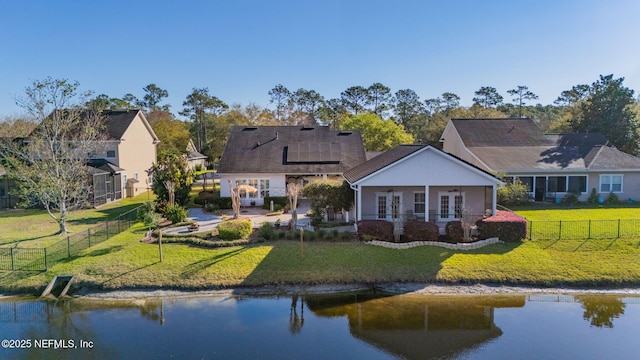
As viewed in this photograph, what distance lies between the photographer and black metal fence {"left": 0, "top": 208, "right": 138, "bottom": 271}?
16.5 meters

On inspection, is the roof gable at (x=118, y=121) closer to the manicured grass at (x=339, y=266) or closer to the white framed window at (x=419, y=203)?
the manicured grass at (x=339, y=266)

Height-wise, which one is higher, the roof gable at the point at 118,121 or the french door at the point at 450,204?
the roof gable at the point at 118,121

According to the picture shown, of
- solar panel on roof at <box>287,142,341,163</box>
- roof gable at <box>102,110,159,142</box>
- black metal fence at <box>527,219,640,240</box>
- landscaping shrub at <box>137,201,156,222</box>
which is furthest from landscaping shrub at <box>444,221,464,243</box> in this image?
roof gable at <box>102,110,159,142</box>

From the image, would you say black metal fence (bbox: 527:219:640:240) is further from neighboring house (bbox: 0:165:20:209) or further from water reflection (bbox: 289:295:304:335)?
neighboring house (bbox: 0:165:20:209)

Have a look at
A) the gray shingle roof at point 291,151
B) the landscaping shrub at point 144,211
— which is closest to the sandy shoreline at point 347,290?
the landscaping shrub at point 144,211

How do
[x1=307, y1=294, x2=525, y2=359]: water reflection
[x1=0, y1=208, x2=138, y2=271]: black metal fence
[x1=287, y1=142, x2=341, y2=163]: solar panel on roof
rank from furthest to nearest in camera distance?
[x1=287, y1=142, x2=341, y2=163]: solar panel on roof → [x1=0, y1=208, x2=138, y2=271]: black metal fence → [x1=307, y1=294, x2=525, y2=359]: water reflection

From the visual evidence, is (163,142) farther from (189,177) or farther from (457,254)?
(457,254)

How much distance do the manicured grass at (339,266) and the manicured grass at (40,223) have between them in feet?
13.5

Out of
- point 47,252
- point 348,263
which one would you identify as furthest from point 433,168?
point 47,252

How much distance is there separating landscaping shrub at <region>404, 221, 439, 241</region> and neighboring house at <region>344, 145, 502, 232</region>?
0.99 meters

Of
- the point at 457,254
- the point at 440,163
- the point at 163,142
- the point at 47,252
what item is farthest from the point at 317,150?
the point at 163,142

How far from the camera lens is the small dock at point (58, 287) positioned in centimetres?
1498

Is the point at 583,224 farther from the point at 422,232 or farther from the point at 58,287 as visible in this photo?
the point at 58,287

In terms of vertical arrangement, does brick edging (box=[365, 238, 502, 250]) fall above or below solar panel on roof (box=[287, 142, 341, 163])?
below
